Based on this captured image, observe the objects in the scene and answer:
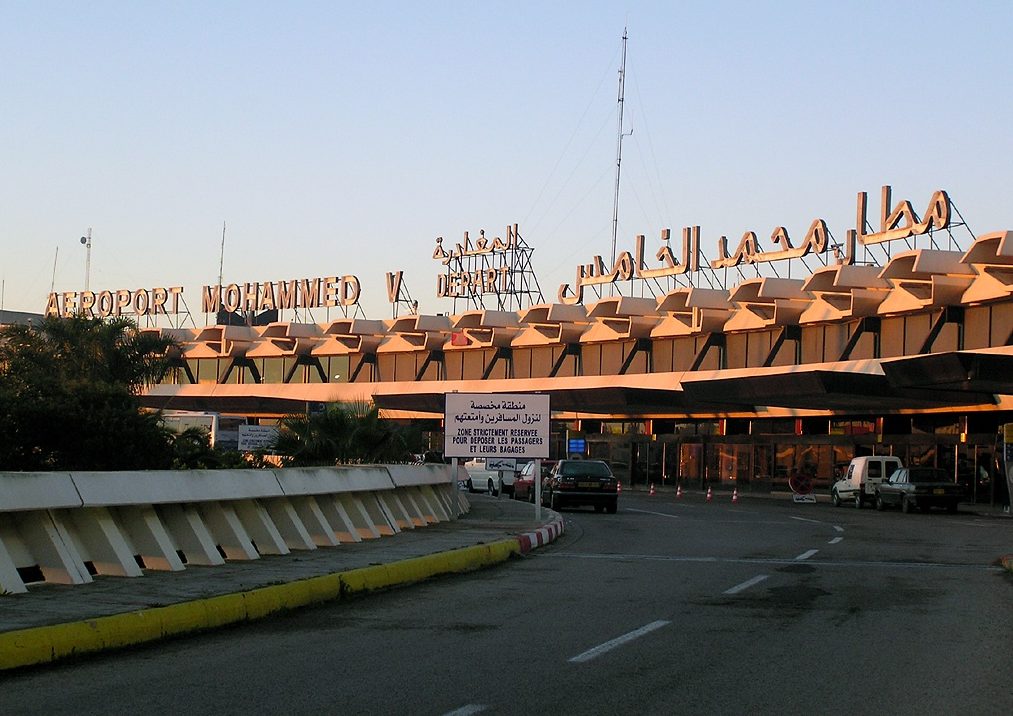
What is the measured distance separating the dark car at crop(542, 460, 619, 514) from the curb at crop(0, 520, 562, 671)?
66.1 ft

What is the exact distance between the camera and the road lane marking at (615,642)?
9930 millimetres

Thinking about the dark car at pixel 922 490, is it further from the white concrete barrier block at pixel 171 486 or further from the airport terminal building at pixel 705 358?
the white concrete barrier block at pixel 171 486

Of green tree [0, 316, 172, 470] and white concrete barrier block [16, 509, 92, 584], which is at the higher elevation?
green tree [0, 316, 172, 470]

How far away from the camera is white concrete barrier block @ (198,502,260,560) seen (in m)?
16.0

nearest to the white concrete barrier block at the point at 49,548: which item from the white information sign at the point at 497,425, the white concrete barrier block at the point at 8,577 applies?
the white concrete barrier block at the point at 8,577

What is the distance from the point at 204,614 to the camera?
1138 centimetres

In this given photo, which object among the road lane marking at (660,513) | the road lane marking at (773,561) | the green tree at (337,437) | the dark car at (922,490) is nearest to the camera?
the road lane marking at (773,561)

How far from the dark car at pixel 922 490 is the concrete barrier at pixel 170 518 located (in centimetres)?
2549

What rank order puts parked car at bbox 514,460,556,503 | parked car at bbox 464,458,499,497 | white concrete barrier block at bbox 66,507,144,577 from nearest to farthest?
1. white concrete barrier block at bbox 66,507,144,577
2. parked car at bbox 514,460,556,503
3. parked car at bbox 464,458,499,497

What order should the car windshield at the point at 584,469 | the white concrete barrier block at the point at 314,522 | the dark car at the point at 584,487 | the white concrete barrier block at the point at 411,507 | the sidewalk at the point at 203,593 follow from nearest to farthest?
the sidewalk at the point at 203,593 < the white concrete barrier block at the point at 314,522 < the white concrete barrier block at the point at 411,507 < the dark car at the point at 584,487 < the car windshield at the point at 584,469

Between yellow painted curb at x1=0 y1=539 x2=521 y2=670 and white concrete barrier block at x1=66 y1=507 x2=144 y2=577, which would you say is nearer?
yellow painted curb at x1=0 y1=539 x2=521 y2=670

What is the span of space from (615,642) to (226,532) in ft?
22.7

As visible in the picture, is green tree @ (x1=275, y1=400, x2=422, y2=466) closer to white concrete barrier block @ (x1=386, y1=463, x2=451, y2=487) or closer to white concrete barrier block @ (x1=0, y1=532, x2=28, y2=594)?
white concrete barrier block @ (x1=386, y1=463, x2=451, y2=487)

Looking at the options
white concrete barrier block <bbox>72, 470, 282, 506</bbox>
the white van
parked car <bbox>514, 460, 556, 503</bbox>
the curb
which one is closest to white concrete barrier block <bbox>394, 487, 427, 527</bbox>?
the curb
